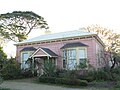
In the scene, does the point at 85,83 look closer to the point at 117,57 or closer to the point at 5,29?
the point at 117,57

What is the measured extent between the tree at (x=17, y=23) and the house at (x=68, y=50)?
13700 millimetres

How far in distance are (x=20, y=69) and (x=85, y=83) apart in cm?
1023

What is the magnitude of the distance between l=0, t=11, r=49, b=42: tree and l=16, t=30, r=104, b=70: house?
13700mm

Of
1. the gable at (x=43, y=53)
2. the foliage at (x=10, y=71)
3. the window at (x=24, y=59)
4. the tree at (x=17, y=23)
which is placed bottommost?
the foliage at (x=10, y=71)

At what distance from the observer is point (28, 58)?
26.5 m

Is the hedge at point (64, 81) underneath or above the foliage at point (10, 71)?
underneath

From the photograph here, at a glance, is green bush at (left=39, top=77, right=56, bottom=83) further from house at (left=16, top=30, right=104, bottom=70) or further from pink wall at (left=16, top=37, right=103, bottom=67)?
pink wall at (left=16, top=37, right=103, bottom=67)

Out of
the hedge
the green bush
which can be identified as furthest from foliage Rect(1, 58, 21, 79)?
the green bush

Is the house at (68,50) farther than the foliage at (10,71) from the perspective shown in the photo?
No

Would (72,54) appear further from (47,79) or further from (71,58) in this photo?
(47,79)

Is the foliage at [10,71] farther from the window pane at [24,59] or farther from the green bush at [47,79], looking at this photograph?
the green bush at [47,79]

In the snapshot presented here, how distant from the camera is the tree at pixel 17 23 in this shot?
40.4 meters

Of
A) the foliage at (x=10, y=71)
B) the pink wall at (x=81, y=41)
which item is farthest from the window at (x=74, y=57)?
the foliage at (x=10, y=71)

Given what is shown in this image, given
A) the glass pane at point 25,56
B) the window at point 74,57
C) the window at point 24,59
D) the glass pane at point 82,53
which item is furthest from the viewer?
the glass pane at point 25,56
